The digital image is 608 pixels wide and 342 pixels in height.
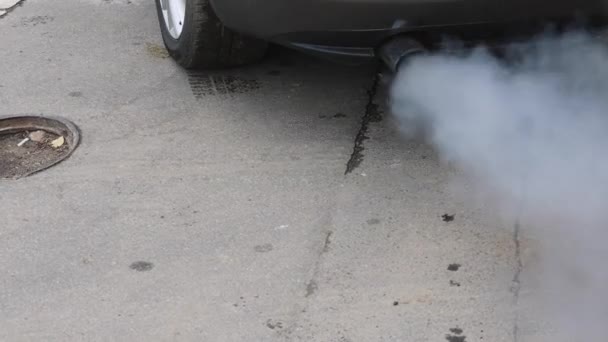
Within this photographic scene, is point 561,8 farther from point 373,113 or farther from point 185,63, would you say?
point 185,63

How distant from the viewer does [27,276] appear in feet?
9.99

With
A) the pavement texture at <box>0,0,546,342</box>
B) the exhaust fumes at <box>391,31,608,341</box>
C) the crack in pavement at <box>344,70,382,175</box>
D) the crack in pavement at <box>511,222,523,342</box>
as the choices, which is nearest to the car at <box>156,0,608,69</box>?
the exhaust fumes at <box>391,31,608,341</box>

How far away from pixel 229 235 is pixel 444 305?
808 millimetres

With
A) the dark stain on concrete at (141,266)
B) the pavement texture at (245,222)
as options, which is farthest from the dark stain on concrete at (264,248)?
the dark stain on concrete at (141,266)

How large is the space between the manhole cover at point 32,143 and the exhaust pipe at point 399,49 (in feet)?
4.57

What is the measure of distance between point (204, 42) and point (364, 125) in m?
0.83

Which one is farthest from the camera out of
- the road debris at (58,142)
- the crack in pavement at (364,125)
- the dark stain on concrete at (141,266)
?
the road debris at (58,142)

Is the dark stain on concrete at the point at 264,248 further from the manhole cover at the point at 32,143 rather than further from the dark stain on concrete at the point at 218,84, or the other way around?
the dark stain on concrete at the point at 218,84

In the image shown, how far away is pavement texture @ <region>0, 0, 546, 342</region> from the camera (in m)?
2.81

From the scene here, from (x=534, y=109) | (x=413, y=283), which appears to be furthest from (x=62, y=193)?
(x=534, y=109)

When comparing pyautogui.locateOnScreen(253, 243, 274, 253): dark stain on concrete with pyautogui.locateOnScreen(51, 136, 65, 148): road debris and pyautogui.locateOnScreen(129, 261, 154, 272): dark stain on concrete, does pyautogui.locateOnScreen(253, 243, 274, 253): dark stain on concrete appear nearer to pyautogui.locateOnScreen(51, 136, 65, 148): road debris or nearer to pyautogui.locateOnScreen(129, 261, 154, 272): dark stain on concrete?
pyautogui.locateOnScreen(129, 261, 154, 272): dark stain on concrete

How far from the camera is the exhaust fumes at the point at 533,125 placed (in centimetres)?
319

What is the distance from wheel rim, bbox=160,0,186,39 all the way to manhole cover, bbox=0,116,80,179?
724 millimetres

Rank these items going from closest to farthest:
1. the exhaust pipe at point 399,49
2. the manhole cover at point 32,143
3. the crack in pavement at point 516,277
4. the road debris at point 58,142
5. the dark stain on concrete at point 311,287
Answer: the crack in pavement at point 516,277
the dark stain on concrete at point 311,287
the exhaust pipe at point 399,49
the manhole cover at point 32,143
the road debris at point 58,142
